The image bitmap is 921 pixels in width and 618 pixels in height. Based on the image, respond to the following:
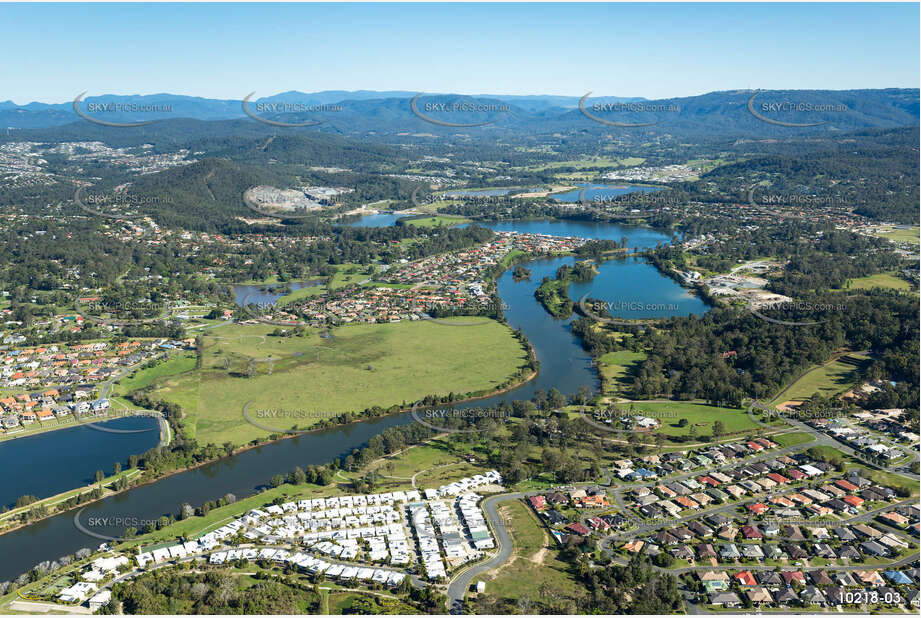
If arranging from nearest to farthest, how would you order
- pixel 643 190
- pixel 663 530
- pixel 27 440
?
pixel 663 530, pixel 27 440, pixel 643 190

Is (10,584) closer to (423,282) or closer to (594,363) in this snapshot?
(594,363)

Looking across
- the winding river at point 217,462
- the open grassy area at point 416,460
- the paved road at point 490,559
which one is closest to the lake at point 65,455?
the winding river at point 217,462

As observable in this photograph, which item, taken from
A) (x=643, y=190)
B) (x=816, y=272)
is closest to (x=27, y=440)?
(x=816, y=272)

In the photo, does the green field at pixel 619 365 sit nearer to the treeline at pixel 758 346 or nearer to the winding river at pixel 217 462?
the treeline at pixel 758 346

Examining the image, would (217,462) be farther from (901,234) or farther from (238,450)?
(901,234)

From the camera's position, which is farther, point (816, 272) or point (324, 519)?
point (816, 272)
